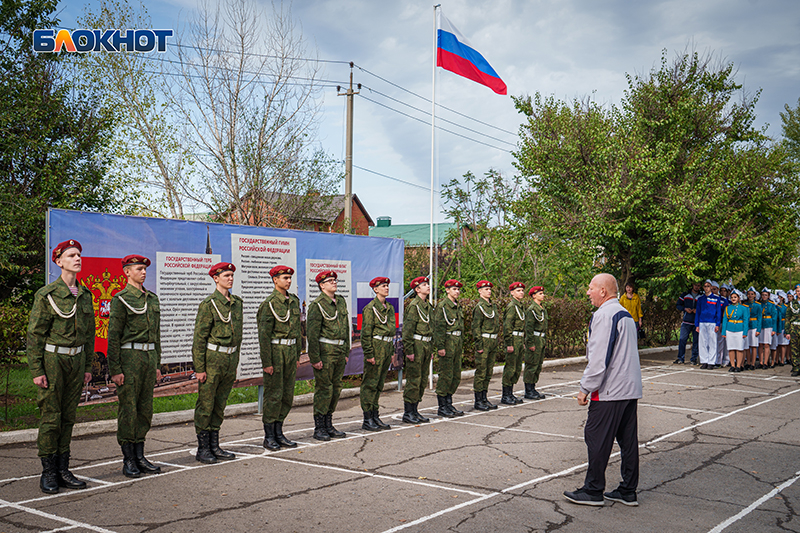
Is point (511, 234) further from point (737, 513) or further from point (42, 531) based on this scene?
point (42, 531)

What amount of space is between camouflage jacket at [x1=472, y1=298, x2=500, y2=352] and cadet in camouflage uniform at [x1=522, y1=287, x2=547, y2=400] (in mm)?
957

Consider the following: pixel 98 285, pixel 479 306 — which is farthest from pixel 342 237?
pixel 98 285

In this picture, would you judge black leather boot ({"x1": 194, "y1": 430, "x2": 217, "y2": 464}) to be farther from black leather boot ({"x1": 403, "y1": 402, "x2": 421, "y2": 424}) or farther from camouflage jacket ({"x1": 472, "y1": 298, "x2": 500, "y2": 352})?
camouflage jacket ({"x1": 472, "y1": 298, "x2": 500, "y2": 352})

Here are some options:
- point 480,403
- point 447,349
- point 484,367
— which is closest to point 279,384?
point 447,349

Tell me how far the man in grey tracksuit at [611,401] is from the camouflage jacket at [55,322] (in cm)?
474

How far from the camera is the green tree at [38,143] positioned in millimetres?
12555

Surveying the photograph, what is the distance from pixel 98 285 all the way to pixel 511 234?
13.9 meters

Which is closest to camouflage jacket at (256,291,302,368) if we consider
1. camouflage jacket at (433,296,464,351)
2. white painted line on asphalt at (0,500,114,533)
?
camouflage jacket at (433,296,464,351)

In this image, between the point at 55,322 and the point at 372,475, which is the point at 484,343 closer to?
the point at 372,475

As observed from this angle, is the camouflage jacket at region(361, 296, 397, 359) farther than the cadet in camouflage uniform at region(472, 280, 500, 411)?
No

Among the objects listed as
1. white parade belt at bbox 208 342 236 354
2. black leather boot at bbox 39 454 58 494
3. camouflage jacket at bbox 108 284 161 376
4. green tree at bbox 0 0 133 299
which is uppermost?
green tree at bbox 0 0 133 299

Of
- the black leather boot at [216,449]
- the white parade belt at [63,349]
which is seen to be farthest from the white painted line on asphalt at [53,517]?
the black leather boot at [216,449]

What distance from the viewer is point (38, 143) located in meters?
13.0

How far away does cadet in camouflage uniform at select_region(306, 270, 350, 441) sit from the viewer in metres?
8.30
